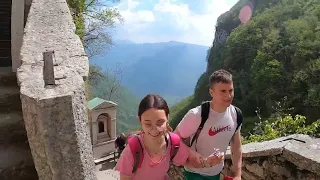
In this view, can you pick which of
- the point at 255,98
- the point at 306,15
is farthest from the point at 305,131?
the point at 306,15

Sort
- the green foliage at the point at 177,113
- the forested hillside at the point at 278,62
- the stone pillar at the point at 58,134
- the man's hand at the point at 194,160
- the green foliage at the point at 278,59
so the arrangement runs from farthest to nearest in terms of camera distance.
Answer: the green foliage at the point at 177,113
the green foliage at the point at 278,59
the forested hillside at the point at 278,62
the man's hand at the point at 194,160
the stone pillar at the point at 58,134

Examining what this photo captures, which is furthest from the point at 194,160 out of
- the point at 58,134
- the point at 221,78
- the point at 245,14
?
Result: the point at 245,14

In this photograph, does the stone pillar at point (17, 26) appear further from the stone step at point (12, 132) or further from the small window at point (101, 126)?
the small window at point (101, 126)

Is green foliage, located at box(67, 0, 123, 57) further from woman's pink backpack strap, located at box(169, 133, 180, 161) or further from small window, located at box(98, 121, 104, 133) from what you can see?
woman's pink backpack strap, located at box(169, 133, 180, 161)

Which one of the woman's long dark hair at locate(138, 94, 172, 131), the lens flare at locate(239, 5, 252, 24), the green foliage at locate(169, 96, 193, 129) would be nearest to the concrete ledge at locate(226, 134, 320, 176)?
the woman's long dark hair at locate(138, 94, 172, 131)

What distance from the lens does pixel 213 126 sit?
103 inches

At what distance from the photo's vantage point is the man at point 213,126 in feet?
8.45

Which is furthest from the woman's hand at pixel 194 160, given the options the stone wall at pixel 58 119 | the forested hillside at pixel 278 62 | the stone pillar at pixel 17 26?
the forested hillside at pixel 278 62

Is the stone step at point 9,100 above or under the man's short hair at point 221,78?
under

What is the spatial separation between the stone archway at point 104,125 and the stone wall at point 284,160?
11.1 meters

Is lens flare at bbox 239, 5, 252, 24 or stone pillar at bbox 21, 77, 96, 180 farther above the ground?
lens flare at bbox 239, 5, 252, 24

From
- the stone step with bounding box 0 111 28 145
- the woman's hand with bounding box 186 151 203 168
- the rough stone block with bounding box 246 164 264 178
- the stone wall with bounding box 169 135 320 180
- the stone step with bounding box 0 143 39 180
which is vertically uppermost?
the stone step with bounding box 0 111 28 145

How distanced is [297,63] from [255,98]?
255 inches

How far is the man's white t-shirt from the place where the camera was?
256 cm
